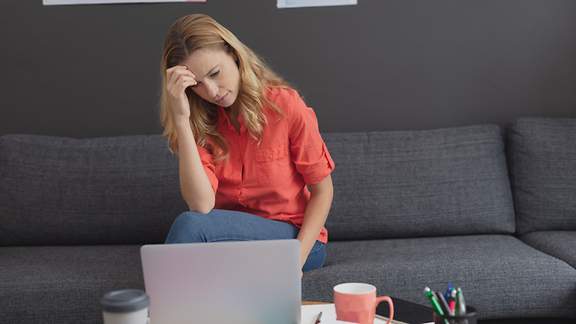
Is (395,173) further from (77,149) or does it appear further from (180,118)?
(77,149)

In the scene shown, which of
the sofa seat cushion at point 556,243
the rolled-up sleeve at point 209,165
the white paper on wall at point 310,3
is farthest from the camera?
the white paper on wall at point 310,3

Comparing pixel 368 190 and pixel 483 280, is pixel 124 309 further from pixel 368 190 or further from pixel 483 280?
pixel 368 190

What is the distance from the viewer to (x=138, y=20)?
278 centimetres

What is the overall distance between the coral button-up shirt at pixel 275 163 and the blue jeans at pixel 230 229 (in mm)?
65

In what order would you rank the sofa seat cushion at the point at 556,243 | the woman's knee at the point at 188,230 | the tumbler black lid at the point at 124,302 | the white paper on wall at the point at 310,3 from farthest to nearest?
the white paper on wall at the point at 310,3, the sofa seat cushion at the point at 556,243, the woman's knee at the point at 188,230, the tumbler black lid at the point at 124,302

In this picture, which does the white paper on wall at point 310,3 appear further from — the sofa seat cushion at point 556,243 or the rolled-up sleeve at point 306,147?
the sofa seat cushion at point 556,243

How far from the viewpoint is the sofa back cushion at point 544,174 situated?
97.5 inches

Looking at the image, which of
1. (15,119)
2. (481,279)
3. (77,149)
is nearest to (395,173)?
(481,279)

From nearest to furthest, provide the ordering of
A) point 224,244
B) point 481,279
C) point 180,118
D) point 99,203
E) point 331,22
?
point 224,244 → point 180,118 → point 481,279 → point 99,203 → point 331,22

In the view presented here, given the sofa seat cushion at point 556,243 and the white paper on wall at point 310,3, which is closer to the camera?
the sofa seat cushion at point 556,243

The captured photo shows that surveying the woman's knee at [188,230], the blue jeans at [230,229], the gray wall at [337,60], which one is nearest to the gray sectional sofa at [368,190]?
the gray wall at [337,60]

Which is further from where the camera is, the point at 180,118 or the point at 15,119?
the point at 15,119

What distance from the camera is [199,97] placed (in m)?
2.04

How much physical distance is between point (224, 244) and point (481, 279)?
0.99 metres
